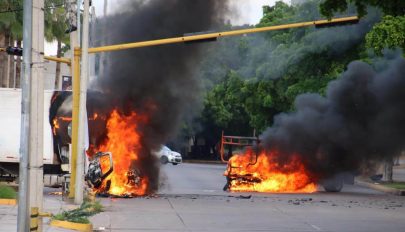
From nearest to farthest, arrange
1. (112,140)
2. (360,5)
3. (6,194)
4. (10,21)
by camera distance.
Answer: (360,5) < (6,194) < (112,140) < (10,21)

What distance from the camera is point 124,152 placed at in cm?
2730

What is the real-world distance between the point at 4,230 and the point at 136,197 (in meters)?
11.4

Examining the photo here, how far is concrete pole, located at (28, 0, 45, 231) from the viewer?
1087 centimetres

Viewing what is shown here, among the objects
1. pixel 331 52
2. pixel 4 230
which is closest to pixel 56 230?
pixel 4 230

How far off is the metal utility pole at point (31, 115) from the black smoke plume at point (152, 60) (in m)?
16.4

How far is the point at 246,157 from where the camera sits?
29.8 m

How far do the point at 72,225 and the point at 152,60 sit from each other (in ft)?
43.0

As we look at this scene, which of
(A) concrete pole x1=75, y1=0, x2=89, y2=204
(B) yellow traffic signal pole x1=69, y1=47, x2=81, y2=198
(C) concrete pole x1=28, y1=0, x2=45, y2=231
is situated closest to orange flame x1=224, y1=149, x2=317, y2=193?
(B) yellow traffic signal pole x1=69, y1=47, x2=81, y2=198

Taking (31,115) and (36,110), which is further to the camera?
(36,110)

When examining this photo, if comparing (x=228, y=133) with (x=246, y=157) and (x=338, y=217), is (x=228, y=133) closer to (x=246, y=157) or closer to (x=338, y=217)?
(x=246, y=157)

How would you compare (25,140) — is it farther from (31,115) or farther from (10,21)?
(10,21)

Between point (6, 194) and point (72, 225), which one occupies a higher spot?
point (6, 194)

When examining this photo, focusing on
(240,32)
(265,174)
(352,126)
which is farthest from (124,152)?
(352,126)

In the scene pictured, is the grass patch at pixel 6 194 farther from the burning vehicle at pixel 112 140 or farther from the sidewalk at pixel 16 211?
the burning vehicle at pixel 112 140
